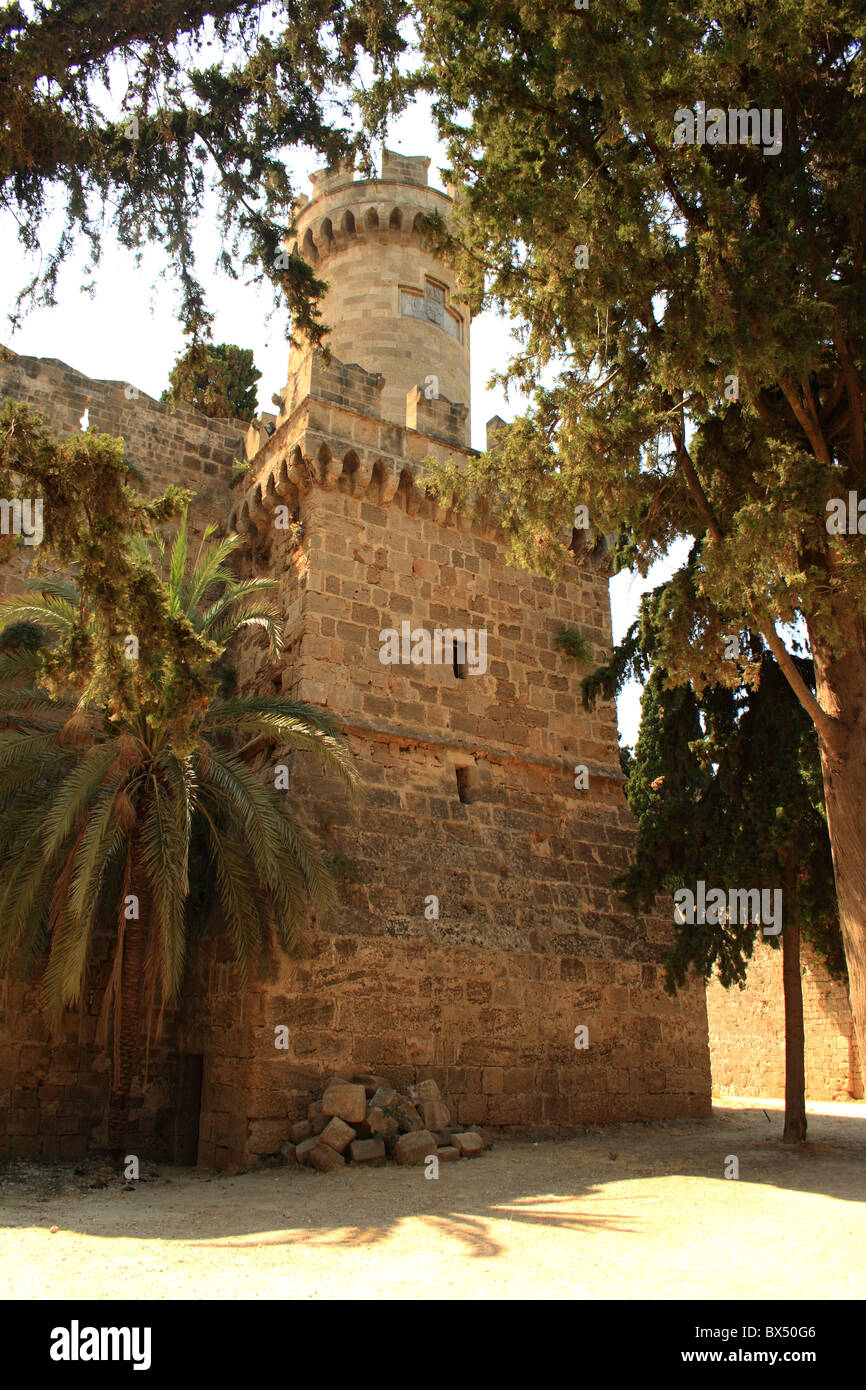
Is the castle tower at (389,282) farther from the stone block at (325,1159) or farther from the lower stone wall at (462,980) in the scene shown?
the stone block at (325,1159)

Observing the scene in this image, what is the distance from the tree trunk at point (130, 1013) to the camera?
8.34 metres

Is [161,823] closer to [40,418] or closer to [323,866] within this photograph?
[323,866]

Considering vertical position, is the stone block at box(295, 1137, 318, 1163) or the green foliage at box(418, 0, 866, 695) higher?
the green foliage at box(418, 0, 866, 695)

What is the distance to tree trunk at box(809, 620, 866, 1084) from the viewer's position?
6.87 metres

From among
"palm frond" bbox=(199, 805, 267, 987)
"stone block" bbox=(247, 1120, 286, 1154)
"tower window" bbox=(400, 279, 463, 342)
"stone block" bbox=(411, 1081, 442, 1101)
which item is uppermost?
"tower window" bbox=(400, 279, 463, 342)

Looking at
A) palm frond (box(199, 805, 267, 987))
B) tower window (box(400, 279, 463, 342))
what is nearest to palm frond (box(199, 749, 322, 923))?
palm frond (box(199, 805, 267, 987))

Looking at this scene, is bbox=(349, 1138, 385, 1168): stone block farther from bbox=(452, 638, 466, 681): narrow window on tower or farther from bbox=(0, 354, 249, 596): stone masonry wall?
Answer: bbox=(0, 354, 249, 596): stone masonry wall

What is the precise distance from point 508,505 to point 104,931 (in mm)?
5461

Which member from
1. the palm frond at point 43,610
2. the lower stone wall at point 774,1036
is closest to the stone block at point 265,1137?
the palm frond at point 43,610

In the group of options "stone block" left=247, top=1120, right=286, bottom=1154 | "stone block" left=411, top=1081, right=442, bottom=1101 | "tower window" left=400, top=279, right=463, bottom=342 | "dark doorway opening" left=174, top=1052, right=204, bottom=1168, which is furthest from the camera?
"tower window" left=400, top=279, right=463, bottom=342

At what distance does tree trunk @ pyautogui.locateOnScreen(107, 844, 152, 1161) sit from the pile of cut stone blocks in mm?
1368

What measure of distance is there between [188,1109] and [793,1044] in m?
5.58

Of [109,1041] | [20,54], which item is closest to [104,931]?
[109,1041]

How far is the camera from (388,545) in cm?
1101
